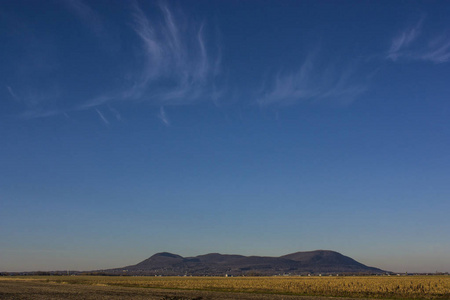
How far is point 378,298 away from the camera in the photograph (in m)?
57.6

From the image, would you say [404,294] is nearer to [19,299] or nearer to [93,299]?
[93,299]

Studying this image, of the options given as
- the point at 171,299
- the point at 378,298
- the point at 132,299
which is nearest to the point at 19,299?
the point at 132,299

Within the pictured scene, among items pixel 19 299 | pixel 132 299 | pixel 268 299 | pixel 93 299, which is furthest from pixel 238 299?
pixel 19 299

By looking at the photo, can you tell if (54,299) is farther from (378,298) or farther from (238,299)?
(378,298)

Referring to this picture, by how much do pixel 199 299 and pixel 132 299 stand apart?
9.24 m

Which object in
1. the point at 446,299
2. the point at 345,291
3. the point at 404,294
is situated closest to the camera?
the point at 446,299

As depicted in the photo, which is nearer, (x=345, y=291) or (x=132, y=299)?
(x=132, y=299)

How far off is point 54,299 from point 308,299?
35079 mm

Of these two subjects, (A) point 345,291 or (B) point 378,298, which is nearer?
(B) point 378,298

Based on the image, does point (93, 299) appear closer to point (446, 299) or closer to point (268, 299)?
point (268, 299)

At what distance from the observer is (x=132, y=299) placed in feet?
183

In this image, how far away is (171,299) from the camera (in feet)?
184

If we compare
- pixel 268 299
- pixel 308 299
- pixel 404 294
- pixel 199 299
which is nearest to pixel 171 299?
pixel 199 299

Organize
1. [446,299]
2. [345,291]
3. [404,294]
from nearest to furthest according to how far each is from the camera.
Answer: [446,299] < [404,294] < [345,291]
